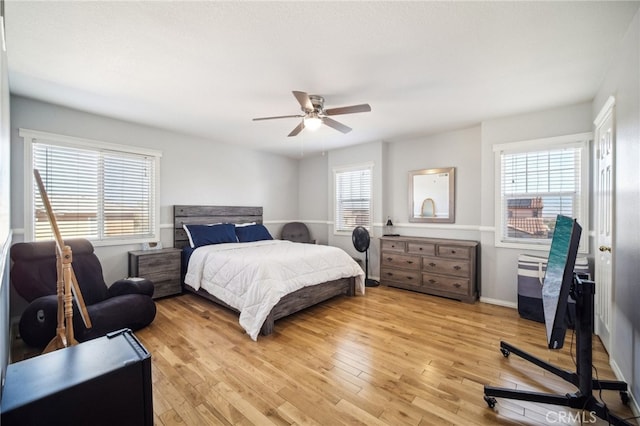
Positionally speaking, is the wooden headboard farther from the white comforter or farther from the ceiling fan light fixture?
the ceiling fan light fixture

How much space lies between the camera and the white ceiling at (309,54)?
5.69 ft

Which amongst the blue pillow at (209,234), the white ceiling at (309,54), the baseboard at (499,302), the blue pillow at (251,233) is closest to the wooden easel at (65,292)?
the white ceiling at (309,54)

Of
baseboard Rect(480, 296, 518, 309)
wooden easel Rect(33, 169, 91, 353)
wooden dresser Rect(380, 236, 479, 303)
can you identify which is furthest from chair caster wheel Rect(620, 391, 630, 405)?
wooden easel Rect(33, 169, 91, 353)

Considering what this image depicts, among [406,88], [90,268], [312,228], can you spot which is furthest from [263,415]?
[312,228]

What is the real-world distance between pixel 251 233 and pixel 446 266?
329 centimetres

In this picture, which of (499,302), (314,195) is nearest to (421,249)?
(499,302)

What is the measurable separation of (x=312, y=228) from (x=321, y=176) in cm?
121

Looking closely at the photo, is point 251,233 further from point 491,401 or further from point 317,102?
point 491,401

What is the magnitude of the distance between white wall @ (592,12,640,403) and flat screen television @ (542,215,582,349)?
0.53m

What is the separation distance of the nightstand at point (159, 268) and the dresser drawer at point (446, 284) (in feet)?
12.2

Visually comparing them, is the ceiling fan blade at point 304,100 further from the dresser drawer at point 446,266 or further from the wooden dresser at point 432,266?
the dresser drawer at point 446,266

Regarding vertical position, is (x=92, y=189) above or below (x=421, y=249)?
above

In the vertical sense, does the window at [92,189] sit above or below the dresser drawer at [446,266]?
above

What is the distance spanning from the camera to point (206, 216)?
474 centimetres
